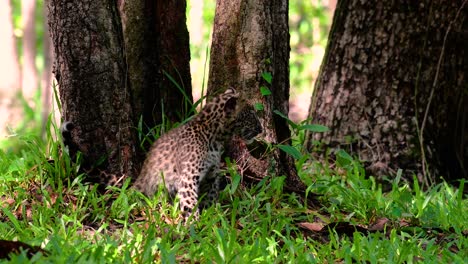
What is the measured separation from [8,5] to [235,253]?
22.1 feet

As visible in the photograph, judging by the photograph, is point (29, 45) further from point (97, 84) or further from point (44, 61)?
point (97, 84)

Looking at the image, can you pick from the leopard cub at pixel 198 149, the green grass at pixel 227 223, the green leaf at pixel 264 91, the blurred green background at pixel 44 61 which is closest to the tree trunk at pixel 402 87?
the green grass at pixel 227 223

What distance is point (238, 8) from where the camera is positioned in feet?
21.4

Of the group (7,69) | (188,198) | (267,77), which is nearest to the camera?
(188,198)

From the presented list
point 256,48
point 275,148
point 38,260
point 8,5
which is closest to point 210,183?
point 275,148

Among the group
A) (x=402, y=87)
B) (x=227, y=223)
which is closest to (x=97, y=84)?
(x=227, y=223)

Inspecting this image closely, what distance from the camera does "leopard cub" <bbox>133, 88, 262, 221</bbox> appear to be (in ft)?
20.0

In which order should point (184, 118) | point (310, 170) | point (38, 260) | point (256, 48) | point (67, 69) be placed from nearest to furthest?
1. point (38, 260)
2. point (67, 69)
3. point (256, 48)
4. point (184, 118)
5. point (310, 170)

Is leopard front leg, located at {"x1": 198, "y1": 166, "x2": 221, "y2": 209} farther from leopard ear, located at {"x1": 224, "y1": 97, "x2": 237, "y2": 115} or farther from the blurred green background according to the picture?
the blurred green background

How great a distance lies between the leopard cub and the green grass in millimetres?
147

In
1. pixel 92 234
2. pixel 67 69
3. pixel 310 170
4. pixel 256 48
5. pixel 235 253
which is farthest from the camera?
pixel 310 170

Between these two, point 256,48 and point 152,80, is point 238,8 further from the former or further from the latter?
point 152,80

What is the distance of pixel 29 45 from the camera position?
11070 millimetres

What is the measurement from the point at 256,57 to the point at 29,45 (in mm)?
5351
